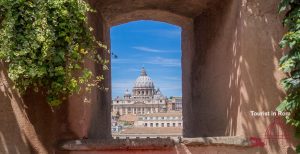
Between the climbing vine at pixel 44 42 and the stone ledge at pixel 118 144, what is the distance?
0.64 meters

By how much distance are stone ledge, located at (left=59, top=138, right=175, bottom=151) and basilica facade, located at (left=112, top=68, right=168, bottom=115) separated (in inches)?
3420

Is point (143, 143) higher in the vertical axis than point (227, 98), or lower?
lower

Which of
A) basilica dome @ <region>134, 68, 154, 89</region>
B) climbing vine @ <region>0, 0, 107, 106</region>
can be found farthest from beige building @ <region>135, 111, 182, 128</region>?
climbing vine @ <region>0, 0, 107, 106</region>

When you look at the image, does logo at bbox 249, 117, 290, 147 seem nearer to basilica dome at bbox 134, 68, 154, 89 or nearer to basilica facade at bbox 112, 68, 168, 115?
basilica facade at bbox 112, 68, 168, 115

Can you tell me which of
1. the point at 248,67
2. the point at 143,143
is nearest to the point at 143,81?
the point at 248,67

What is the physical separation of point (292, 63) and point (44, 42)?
2.74 m

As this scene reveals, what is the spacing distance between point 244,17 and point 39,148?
2943 millimetres

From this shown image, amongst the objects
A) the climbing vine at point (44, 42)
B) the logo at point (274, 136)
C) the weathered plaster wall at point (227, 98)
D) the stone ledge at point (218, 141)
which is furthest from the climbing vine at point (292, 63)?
the climbing vine at point (44, 42)

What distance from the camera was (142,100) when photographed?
316ft

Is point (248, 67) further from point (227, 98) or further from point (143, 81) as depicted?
point (143, 81)

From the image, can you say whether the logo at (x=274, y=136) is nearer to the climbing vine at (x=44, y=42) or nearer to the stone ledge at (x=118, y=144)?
the stone ledge at (x=118, y=144)

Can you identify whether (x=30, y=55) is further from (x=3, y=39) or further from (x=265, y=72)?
(x=265, y=72)

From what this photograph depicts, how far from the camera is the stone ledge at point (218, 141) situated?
5.26 metres

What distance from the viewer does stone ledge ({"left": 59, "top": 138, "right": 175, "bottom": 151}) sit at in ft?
17.0
